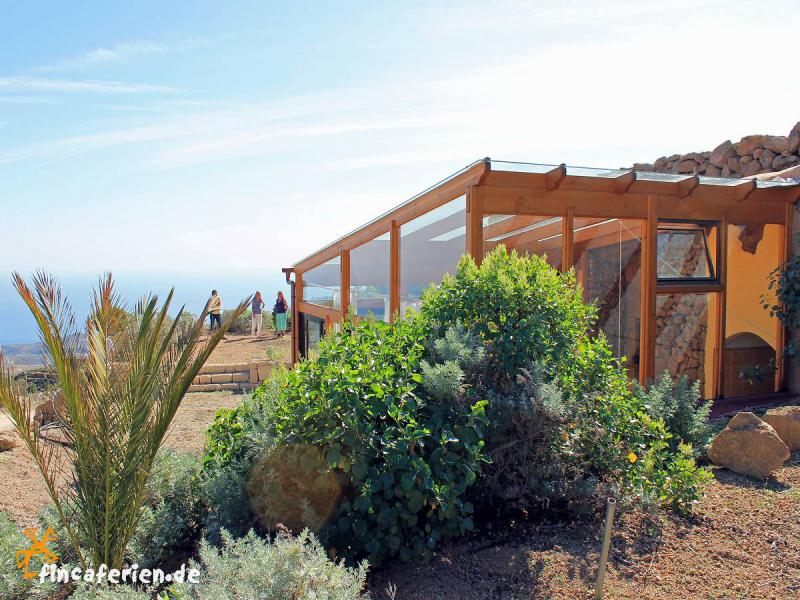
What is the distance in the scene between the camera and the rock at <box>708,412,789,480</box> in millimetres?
4438

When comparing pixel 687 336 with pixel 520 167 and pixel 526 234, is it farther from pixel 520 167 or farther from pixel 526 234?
pixel 520 167

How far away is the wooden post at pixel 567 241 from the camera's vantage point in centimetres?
654

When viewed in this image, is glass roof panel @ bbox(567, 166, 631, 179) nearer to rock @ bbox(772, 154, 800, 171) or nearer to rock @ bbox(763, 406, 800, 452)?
rock @ bbox(763, 406, 800, 452)

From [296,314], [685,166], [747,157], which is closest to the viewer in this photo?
[747,157]

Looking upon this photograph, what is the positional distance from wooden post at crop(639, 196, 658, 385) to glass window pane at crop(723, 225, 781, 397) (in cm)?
137

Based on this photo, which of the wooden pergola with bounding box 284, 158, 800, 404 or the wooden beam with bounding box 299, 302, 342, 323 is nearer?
the wooden pergola with bounding box 284, 158, 800, 404

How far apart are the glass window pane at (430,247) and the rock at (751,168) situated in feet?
22.5

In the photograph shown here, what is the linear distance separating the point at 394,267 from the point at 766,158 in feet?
23.3

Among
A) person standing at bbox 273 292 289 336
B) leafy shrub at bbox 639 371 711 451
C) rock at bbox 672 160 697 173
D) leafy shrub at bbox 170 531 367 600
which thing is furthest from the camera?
→ person standing at bbox 273 292 289 336

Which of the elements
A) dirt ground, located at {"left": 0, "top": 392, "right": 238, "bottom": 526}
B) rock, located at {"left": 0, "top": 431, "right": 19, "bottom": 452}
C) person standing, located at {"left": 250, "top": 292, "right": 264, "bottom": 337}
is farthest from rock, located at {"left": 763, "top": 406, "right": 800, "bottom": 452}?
person standing, located at {"left": 250, "top": 292, "right": 264, "bottom": 337}

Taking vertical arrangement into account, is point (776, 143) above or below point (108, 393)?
above

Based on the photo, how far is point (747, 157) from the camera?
1041 cm

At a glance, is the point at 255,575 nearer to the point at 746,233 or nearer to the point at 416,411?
the point at 416,411

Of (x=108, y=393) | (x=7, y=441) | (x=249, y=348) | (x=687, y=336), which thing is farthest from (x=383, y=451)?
(x=249, y=348)
